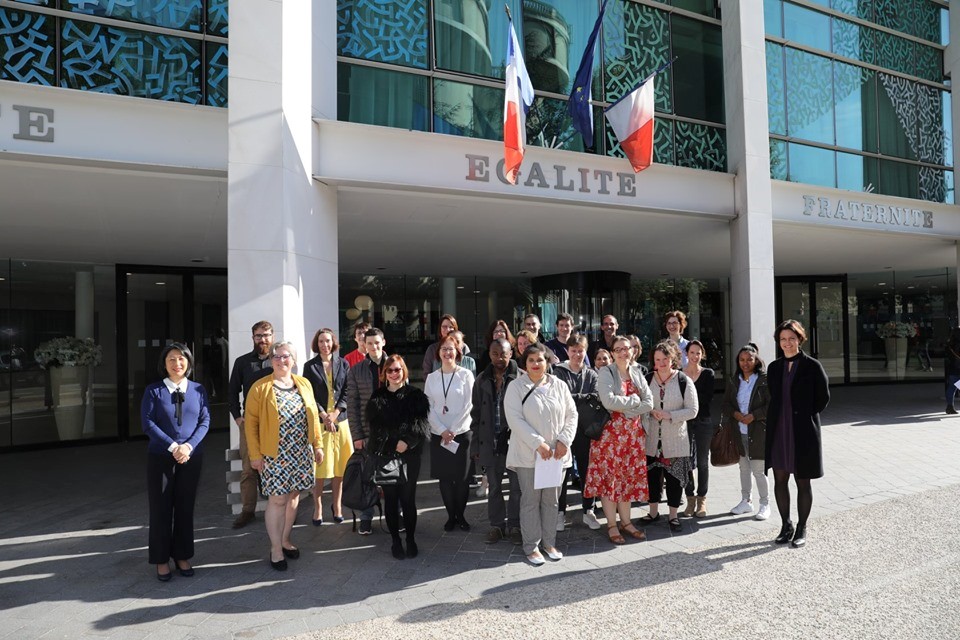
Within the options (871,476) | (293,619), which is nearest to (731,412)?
(871,476)

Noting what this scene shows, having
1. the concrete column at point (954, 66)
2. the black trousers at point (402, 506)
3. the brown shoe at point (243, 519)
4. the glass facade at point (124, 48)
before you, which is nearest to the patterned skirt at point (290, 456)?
the black trousers at point (402, 506)

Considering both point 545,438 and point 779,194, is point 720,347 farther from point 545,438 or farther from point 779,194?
point 545,438

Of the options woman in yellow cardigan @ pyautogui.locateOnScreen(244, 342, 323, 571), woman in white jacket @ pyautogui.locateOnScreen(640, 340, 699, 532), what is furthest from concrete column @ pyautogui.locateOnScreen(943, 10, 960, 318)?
woman in yellow cardigan @ pyautogui.locateOnScreen(244, 342, 323, 571)

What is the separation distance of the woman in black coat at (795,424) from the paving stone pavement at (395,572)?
36 cm

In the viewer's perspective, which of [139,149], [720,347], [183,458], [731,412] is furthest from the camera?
[720,347]

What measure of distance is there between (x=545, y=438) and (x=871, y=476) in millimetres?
5097

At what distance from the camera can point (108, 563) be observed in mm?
4762

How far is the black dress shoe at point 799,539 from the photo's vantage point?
488 cm

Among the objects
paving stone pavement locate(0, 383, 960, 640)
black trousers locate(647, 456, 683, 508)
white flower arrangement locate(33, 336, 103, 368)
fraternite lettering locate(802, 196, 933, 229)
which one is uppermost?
fraternite lettering locate(802, 196, 933, 229)

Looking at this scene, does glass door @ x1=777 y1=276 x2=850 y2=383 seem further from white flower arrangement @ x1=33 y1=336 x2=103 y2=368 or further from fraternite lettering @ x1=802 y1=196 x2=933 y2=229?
white flower arrangement @ x1=33 y1=336 x2=103 y2=368

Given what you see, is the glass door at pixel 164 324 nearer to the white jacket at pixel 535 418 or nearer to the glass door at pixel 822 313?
the white jacket at pixel 535 418

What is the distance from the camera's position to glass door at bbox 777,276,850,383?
754 inches

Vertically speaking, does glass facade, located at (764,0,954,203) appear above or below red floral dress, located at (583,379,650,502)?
above

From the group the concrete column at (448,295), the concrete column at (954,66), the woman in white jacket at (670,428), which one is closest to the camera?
the woman in white jacket at (670,428)
